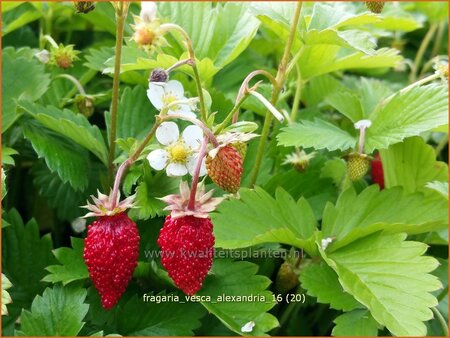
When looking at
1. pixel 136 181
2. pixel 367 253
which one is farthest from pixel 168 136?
pixel 367 253

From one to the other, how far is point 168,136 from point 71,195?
1.09ft

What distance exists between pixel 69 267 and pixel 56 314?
8 cm

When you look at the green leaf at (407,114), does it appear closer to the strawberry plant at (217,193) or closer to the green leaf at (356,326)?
the strawberry plant at (217,193)

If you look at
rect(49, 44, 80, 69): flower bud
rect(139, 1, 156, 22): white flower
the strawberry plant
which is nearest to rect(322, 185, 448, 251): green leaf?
the strawberry plant

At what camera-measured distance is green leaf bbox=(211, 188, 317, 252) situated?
3.52 feet

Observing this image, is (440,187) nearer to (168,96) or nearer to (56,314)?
(168,96)

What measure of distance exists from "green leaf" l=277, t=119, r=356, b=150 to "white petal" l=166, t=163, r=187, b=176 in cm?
17

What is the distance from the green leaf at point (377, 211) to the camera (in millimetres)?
1131

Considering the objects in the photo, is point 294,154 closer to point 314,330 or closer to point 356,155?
point 356,155

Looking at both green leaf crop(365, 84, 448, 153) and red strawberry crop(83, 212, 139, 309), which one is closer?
red strawberry crop(83, 212, 139, 309)

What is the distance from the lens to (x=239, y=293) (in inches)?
42.4

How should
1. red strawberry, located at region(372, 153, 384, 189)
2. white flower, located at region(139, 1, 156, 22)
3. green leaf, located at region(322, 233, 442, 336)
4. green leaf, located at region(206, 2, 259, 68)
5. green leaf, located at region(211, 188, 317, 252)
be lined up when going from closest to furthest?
white flower, located at region(139, 1, 156, 22) → green leaf, located at region(322, 233, 442, 336) → green leaf, located at region(211, 188, 317, 252) → green leaf, located at region(206, 2, 259, 68) → red strawberry, located at region(372, 153, 384, 189)

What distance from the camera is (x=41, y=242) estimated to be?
1.19m

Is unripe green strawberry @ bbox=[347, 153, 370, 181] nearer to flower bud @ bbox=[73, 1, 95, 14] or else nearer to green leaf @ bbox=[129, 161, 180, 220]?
green leaf @ bbox=[129, 161, 180, 220]
